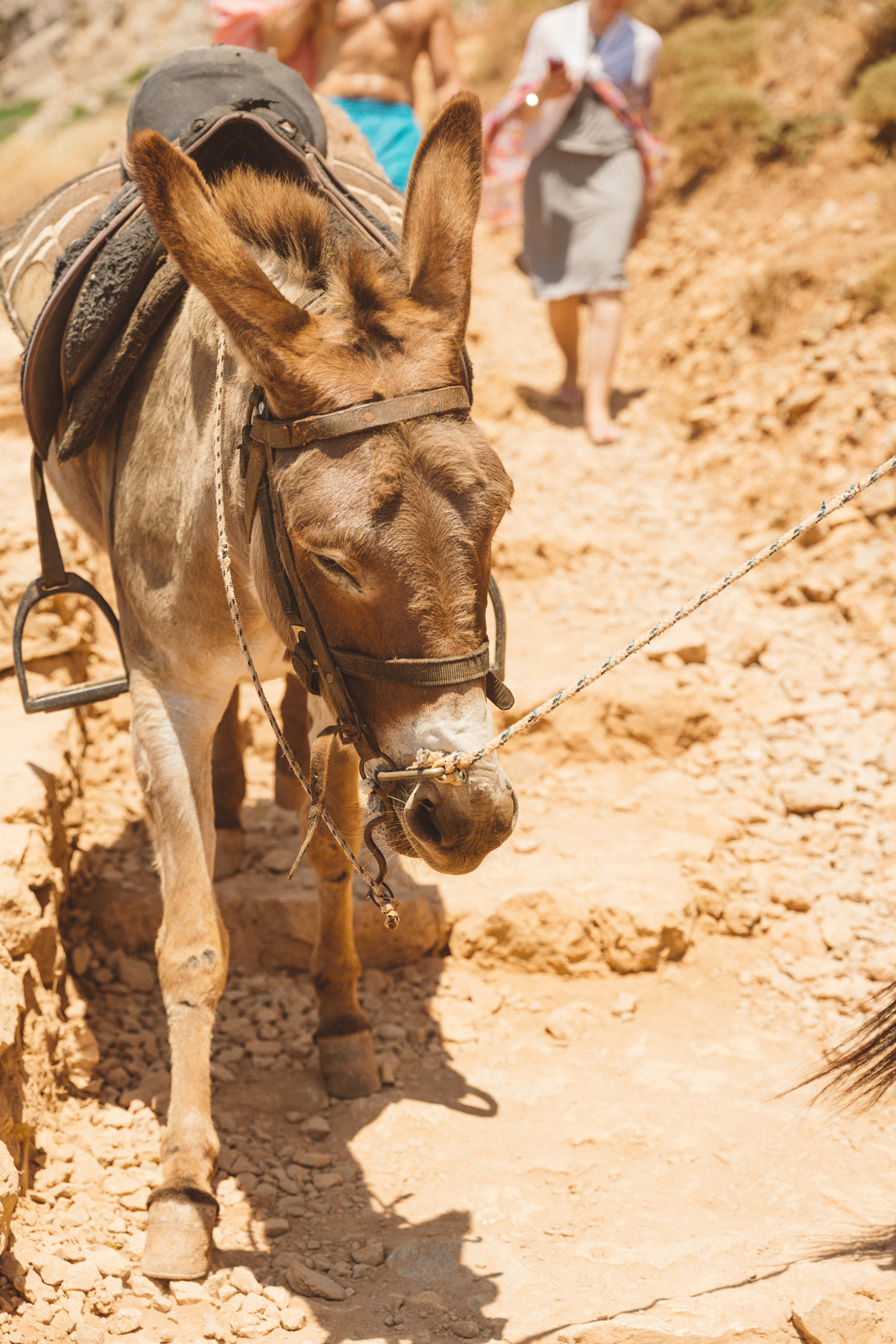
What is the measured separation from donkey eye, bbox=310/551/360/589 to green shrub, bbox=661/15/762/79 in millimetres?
11789

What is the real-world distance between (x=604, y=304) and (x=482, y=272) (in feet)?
13.9

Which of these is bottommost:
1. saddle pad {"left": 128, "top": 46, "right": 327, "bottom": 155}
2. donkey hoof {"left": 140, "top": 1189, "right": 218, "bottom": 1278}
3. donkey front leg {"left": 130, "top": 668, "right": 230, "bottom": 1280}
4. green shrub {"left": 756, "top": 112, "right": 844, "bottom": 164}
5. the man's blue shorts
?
green shrub {"left": 756, "top": 112, "right": 844, "bottom": 164}

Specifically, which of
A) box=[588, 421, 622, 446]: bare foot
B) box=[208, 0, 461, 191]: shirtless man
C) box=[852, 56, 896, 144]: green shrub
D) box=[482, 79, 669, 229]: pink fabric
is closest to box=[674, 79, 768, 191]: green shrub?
box=[852, 56, 896, 144]: green shrub

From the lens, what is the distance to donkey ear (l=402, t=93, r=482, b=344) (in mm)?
2291

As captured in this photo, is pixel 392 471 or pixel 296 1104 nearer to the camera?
pixel 392 471

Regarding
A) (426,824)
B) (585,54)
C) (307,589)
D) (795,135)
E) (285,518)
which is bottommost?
(795,135)

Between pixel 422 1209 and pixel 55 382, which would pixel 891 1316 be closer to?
pixel 422 1209

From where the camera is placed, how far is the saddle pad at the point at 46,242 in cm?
341

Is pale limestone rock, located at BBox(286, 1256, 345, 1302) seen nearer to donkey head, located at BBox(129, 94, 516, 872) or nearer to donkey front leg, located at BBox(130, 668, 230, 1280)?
donkey front leg, located at BBox(130, 668, 230, 1280)

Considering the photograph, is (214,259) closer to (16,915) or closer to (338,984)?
(16,915)

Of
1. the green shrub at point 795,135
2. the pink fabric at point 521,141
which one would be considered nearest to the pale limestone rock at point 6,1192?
the pink fabric at point 521,141

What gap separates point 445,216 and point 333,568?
2.67 ft

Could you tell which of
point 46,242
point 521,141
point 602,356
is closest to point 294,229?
point 46,242

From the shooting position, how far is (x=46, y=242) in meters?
3.46
